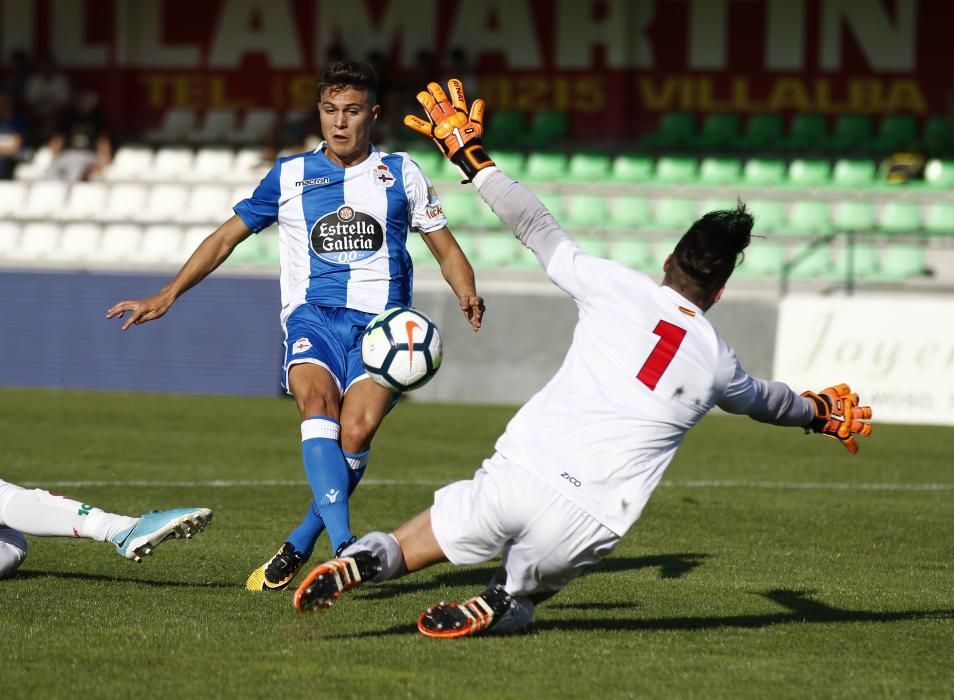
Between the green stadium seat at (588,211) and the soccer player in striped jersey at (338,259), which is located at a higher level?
the soccer player in striped jersey at (338,259)

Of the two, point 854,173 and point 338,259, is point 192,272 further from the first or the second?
point 854,173

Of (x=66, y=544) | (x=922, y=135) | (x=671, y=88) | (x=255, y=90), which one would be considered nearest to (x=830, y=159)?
(x=922, y=135)

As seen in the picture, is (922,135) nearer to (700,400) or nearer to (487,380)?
(487,380)

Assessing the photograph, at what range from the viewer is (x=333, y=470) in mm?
6039

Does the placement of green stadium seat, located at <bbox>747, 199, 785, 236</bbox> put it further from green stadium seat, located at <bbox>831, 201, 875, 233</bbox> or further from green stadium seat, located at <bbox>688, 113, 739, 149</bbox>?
green stadium seat, located at <bbox>688, 113, 739, 149</bbox>

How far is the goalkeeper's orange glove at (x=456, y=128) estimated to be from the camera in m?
5.23

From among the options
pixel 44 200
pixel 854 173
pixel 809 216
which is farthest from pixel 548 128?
pixel 44 200

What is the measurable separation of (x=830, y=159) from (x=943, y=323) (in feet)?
24.5

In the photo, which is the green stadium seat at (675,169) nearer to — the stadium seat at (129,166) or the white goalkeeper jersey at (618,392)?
the stadium seat at (129,166)

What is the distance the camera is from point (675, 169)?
22.1 metres

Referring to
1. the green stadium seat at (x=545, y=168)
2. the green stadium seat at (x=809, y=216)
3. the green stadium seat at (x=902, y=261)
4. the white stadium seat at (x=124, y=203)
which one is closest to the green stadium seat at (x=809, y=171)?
the green stadium seat at (x=809, y=216)

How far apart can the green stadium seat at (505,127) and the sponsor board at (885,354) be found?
29.4 feet

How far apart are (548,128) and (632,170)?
3062mm

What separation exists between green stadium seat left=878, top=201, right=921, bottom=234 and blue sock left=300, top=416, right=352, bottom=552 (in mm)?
14613
